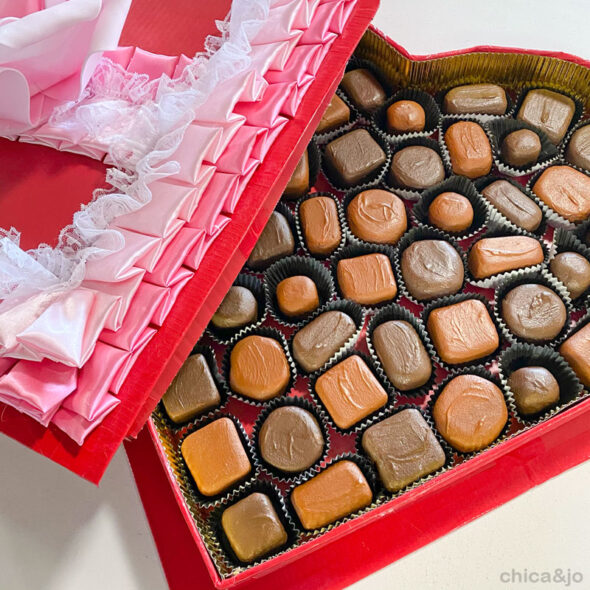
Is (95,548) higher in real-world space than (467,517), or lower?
higher

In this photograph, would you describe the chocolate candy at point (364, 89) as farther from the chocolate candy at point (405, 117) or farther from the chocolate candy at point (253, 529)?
the chocolate candy at point (253, 529)

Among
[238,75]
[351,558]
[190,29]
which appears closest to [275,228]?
[238,75]

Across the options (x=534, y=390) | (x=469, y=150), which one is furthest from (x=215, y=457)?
(x=469, y=150)

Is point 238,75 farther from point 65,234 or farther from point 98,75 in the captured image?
point 65,234

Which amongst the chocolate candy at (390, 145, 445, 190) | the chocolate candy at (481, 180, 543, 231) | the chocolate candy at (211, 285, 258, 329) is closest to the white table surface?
the chocolate candy at (211, 285, 258, 329)

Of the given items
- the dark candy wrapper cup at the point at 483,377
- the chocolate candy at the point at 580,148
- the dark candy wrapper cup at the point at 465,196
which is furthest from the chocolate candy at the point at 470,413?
the chocolate candy at the point at 580,148

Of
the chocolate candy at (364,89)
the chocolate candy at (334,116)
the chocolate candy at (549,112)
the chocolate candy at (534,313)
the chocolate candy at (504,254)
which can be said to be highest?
the chocolate candy at (364,89)
